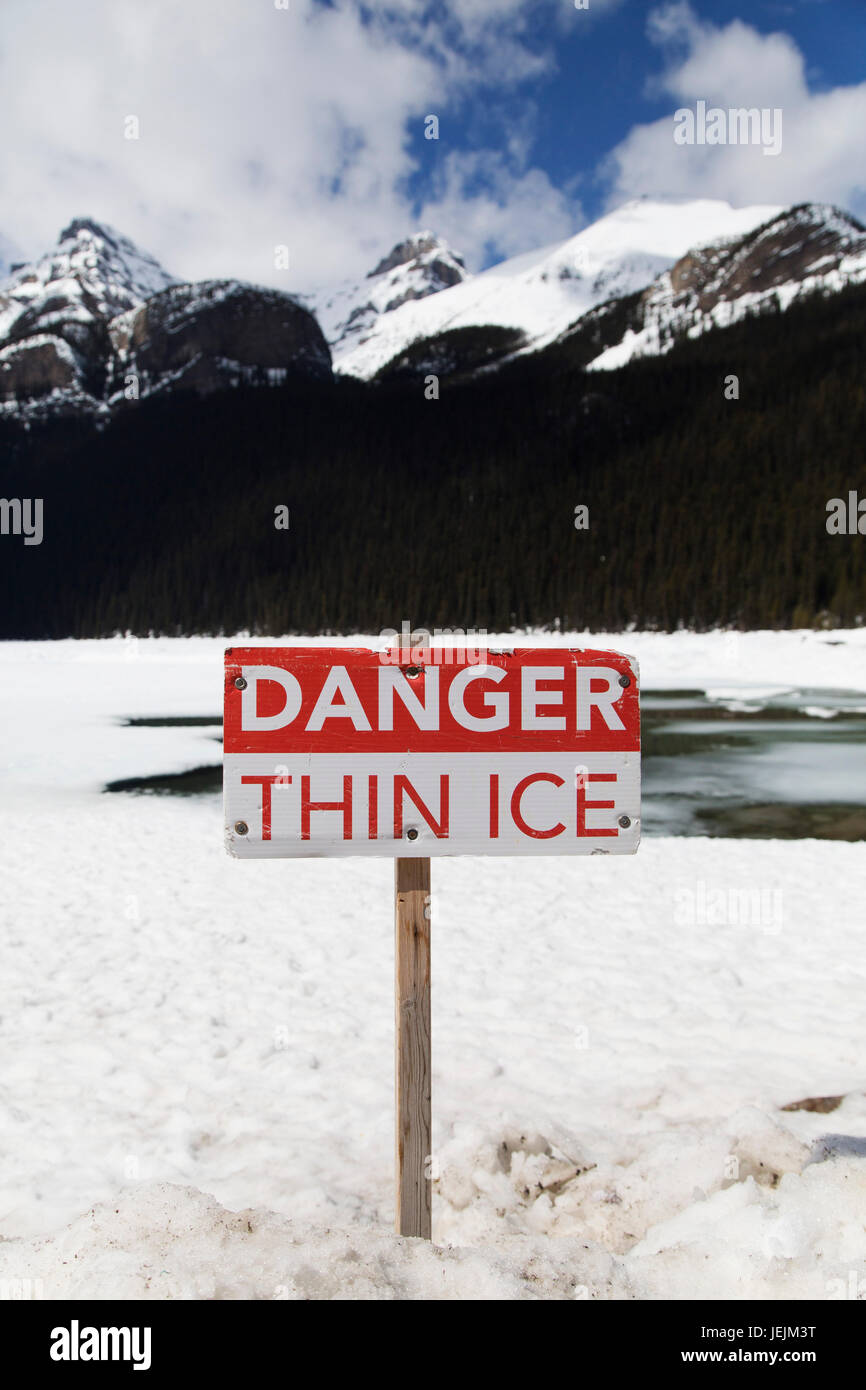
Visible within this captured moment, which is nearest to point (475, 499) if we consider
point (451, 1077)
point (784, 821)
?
point (784, 821)

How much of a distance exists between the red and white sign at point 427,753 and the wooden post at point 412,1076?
0.25 metres

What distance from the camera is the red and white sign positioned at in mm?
2320

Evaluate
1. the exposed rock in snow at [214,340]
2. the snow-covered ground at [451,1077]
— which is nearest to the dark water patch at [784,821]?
the snow-covered ground at [451,1077]

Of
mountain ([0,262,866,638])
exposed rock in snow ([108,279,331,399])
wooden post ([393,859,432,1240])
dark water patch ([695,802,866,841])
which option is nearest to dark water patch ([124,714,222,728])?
dark water patch ([695,802,866,841])

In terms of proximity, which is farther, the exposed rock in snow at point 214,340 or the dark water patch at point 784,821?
the exposed rock in snow at point 214,340

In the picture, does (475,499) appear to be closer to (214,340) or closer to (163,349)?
(214,340)

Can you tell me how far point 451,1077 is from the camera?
146 inches

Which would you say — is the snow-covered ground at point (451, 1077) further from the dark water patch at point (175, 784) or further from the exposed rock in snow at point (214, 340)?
the exposed rock in snow at point (214, 340)

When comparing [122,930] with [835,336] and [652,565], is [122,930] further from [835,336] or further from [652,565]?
[835,336]

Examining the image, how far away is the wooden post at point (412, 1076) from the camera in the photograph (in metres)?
2.30

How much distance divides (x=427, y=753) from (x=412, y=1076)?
2.99ft

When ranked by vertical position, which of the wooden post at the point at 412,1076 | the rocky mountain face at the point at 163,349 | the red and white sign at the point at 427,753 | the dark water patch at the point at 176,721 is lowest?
the dark water patch at the point at 176,721

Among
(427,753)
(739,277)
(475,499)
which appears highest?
(739,277)
